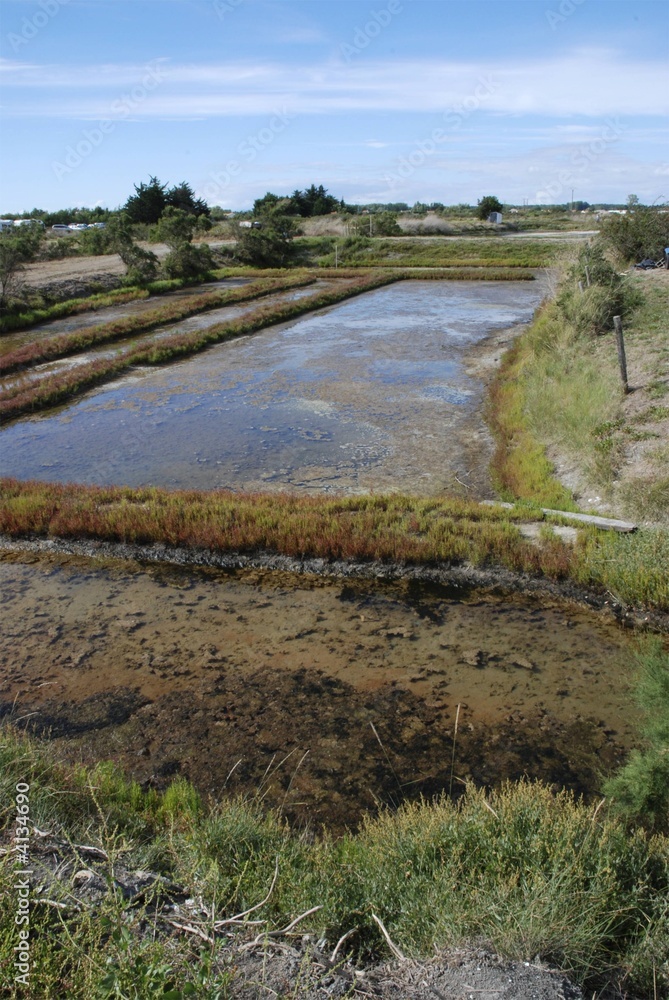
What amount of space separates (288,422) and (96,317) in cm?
1519

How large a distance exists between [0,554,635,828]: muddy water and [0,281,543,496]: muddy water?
3.30m

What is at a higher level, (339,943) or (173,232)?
(173,232)

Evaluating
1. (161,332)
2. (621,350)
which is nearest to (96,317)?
(161,332)

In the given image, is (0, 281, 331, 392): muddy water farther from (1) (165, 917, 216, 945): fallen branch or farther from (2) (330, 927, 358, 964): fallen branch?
(2) (330, 927, 358, 964): fallen branch

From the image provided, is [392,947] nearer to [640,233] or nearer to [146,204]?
[640,233]

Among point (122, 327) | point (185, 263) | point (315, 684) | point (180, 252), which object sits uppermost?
point (180, 252)

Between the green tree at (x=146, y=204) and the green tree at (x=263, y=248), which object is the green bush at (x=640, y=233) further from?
the green tree at (x=146, y=204)

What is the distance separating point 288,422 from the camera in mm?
13852

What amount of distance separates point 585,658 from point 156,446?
29.3 ft

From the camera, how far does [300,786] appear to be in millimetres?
4883

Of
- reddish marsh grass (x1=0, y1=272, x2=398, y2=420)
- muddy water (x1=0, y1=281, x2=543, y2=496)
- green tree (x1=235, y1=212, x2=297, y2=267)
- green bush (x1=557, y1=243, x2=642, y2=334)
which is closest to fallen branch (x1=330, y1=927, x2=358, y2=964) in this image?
muddy water (x1=0, y1=281, x2=543, y2=496)

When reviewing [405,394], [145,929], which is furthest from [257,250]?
[145,929]

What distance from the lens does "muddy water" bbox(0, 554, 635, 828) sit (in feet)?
16.5

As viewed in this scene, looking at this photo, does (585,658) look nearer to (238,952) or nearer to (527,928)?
(527,928)
